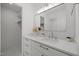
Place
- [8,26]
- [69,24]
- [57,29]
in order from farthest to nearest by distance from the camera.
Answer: [8,26]
[57,29]
[69,24]

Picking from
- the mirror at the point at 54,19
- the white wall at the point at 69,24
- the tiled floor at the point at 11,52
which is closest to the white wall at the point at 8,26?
the tiled floor at the point at 11,52

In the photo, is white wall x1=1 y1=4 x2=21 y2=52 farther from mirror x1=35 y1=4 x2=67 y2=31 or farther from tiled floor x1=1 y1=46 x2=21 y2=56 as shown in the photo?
mirror x1=35 y1=4 x2=67 y2=31

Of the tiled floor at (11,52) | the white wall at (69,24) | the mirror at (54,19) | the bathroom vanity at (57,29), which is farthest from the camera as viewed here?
the tiled floor at (11,52)

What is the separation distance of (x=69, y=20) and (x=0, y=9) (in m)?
1.91

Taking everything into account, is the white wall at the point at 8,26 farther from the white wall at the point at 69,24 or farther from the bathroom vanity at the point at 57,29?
the white wall at the point at 69,24

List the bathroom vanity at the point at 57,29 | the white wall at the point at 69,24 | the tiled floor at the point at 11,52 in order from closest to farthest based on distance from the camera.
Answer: the bathroom vanity at the point at 57,29
the white wall at the point at 69,24
the tiled floor at the point at 11,52

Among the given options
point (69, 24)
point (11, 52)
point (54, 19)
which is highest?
point (54, 19)

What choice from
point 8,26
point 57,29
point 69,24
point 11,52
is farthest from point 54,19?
point 11,52

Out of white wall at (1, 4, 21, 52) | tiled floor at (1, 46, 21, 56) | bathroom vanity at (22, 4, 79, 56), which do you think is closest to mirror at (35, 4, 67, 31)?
bathroom vanity at (22, 4, 79, 56)

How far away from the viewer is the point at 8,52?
1995mm

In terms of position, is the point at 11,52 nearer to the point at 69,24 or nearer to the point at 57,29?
the point at 57,29

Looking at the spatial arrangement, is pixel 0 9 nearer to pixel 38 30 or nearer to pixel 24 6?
pixel 24 6

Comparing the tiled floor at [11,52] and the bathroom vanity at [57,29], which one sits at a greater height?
the bathroom vanity at [57,29]

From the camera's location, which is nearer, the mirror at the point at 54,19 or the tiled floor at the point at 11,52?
the mirror at the point at 54,19
